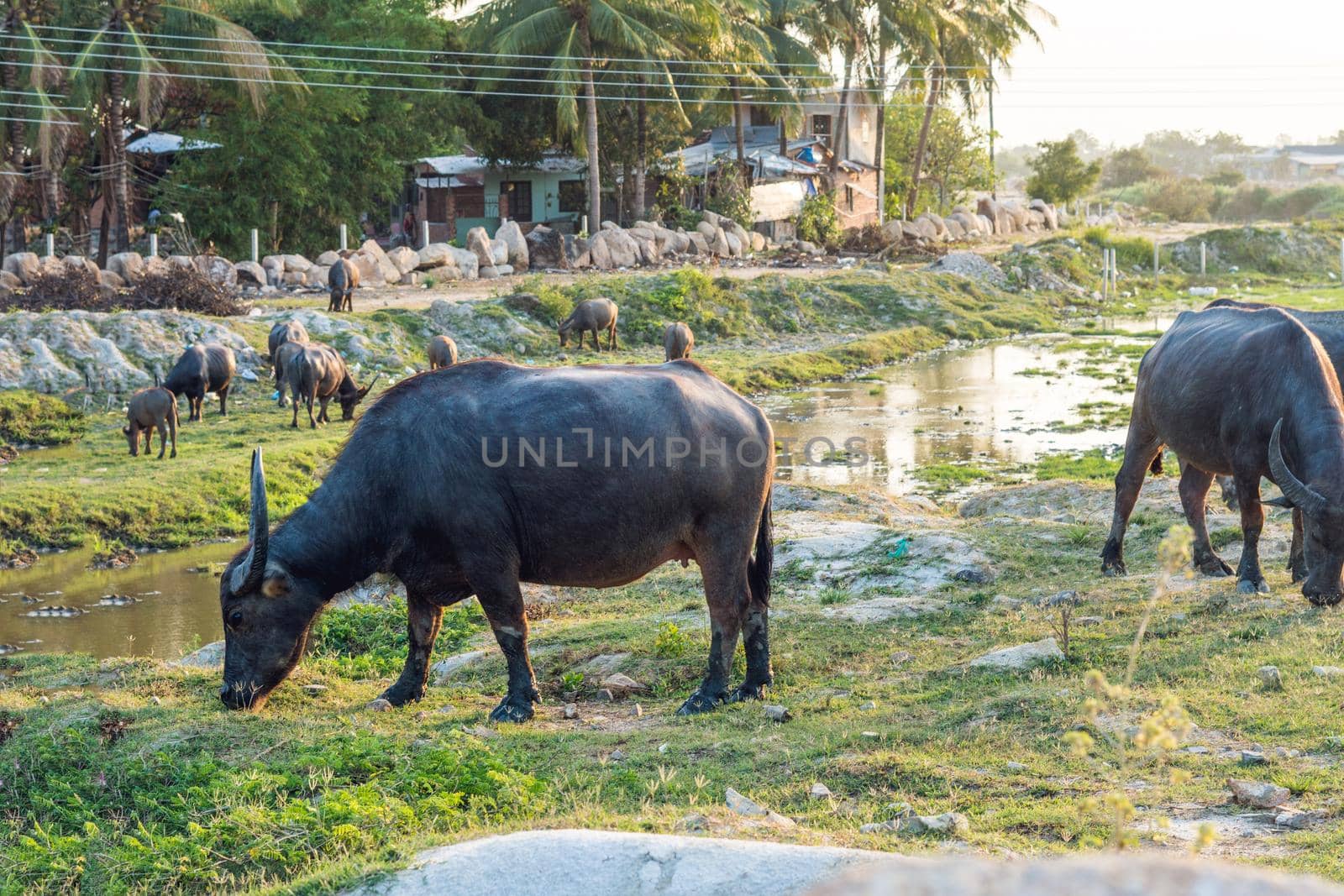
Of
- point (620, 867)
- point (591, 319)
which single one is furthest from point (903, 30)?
point (620, 867)

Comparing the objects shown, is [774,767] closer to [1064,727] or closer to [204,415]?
[1064,727]

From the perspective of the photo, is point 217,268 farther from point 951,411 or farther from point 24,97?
point 951,411

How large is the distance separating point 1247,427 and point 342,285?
19239 mm

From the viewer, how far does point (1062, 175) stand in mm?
64500

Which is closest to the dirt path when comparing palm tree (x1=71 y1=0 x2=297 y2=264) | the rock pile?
the rock pile

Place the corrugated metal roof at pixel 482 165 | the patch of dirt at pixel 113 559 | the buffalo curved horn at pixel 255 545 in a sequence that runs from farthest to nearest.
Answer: the corrugated metal roof at pixel 482 165, the patch of dirt at pixel 113 559, the buffalo curved horn at pixel 255 545

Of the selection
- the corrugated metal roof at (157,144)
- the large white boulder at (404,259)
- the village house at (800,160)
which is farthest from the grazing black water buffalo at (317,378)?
the village house at (800,160)

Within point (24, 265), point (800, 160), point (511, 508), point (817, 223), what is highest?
point (800, 160)

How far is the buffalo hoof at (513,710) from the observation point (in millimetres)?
6891

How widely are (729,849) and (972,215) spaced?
53.3 meters

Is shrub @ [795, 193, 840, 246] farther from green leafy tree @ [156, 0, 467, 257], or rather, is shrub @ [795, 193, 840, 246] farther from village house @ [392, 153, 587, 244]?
green leafy tree @ [156, 0, 467, 257]

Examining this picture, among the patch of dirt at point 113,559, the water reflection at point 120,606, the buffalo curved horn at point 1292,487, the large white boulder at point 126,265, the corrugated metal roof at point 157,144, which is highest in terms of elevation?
the corrugated metal roof at point 157,144

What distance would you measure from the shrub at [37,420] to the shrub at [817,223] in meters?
30.1

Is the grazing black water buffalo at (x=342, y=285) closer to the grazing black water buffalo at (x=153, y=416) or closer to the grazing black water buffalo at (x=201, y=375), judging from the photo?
the grazing black water buffalo at (x=201, y=375)
